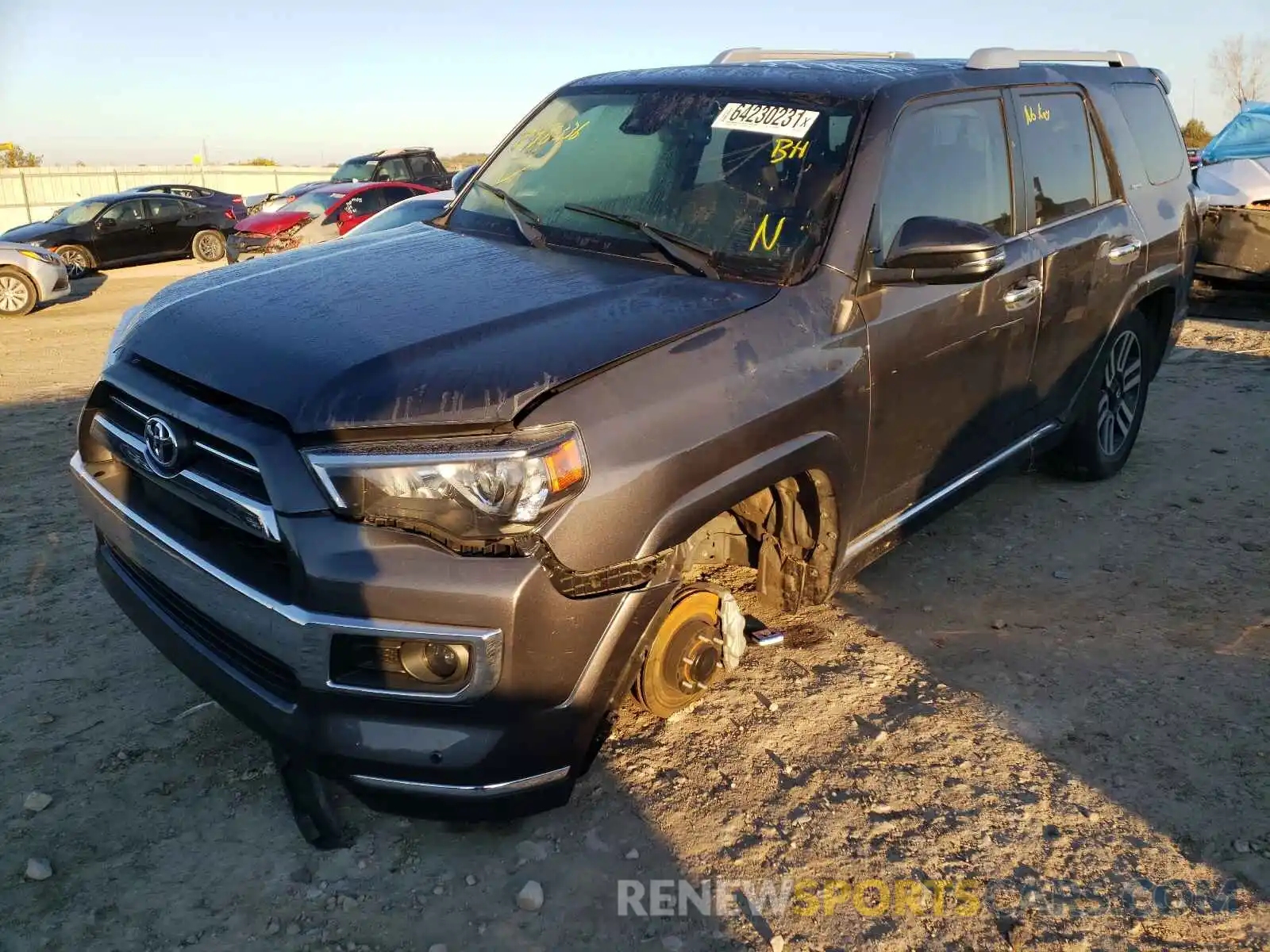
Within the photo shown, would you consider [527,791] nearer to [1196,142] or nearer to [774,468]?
[774,468]

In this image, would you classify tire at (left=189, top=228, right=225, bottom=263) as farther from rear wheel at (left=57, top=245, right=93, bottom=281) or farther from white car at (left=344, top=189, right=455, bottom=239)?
white car at (left=344, top=189, right=455, bottom=239)

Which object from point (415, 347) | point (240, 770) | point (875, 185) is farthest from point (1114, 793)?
point (240, 770)

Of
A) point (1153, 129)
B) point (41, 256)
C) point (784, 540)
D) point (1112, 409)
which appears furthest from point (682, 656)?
point (41, 256)

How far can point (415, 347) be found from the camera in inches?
94.7

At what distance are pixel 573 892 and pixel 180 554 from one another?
1.32 metres

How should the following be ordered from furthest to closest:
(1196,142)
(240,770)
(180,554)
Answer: (1196,142)
(240,770)
(180,554)

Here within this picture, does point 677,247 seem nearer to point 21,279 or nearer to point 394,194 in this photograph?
point 21,279

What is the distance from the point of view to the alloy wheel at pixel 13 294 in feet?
42.4

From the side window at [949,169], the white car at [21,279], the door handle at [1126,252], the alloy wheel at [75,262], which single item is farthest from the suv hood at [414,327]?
the alloy wheel at [75,262]

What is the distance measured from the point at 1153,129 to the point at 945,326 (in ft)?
8.37

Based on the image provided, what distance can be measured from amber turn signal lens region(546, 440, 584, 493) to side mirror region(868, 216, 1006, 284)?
131cm

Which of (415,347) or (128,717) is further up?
(415,347)

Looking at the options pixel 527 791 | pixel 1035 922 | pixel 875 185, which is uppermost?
pixel 875 185

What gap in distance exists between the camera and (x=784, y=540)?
315 centimetres
